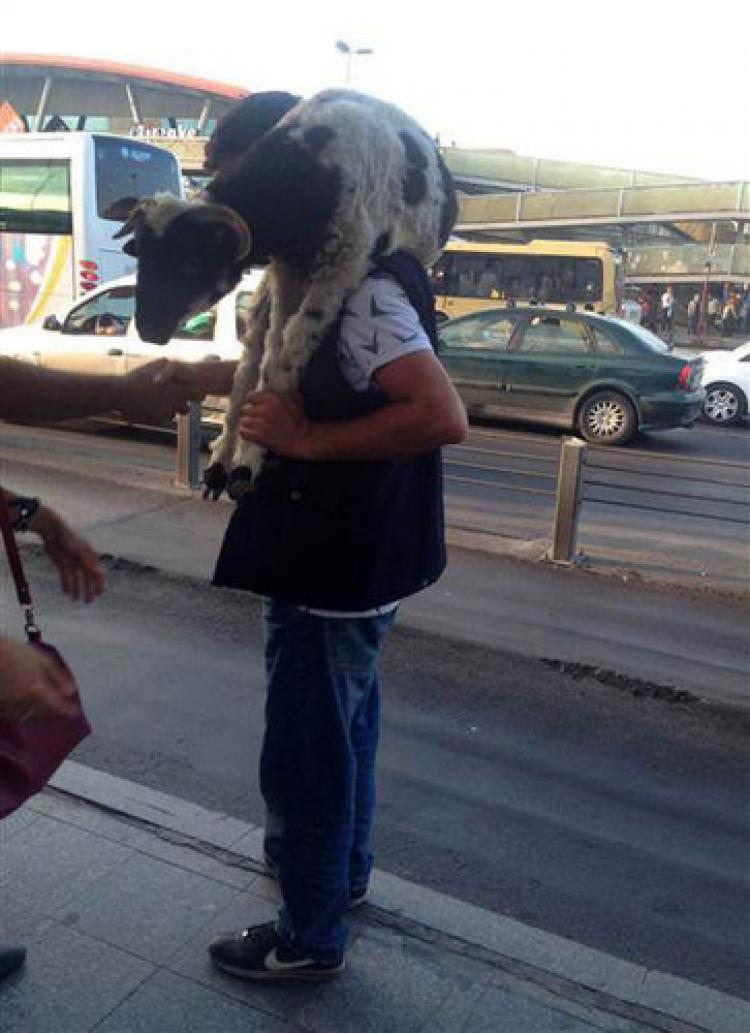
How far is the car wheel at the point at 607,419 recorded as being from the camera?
492 inches

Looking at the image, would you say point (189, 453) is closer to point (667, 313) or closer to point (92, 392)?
point (92, 392)

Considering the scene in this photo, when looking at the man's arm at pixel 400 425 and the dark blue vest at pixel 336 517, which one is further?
the dark blue vest at pixel 336 517

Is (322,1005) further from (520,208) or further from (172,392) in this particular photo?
(520,208)

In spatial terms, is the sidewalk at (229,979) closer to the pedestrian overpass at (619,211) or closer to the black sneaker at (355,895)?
the black sneaker at (355,895)

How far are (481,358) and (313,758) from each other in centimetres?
1182

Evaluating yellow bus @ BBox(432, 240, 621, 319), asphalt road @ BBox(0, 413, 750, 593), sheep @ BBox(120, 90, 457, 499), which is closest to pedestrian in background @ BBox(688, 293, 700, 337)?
yellow bus @ BBox(432, 240, 621, 319)

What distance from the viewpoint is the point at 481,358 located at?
44.7 feet

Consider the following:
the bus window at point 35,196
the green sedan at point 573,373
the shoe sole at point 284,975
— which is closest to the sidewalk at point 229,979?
the shoe sole at point 284,975

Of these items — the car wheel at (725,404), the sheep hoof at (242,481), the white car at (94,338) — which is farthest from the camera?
the car wheel at (725,404)

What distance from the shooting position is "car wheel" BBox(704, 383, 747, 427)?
1505 centimetres

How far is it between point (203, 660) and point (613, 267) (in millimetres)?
18018

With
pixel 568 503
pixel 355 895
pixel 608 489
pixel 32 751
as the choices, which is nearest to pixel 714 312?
pixel 608 489

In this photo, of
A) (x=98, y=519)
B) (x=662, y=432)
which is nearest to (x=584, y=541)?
(x=98, y=519)

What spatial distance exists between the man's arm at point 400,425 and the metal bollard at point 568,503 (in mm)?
4604
